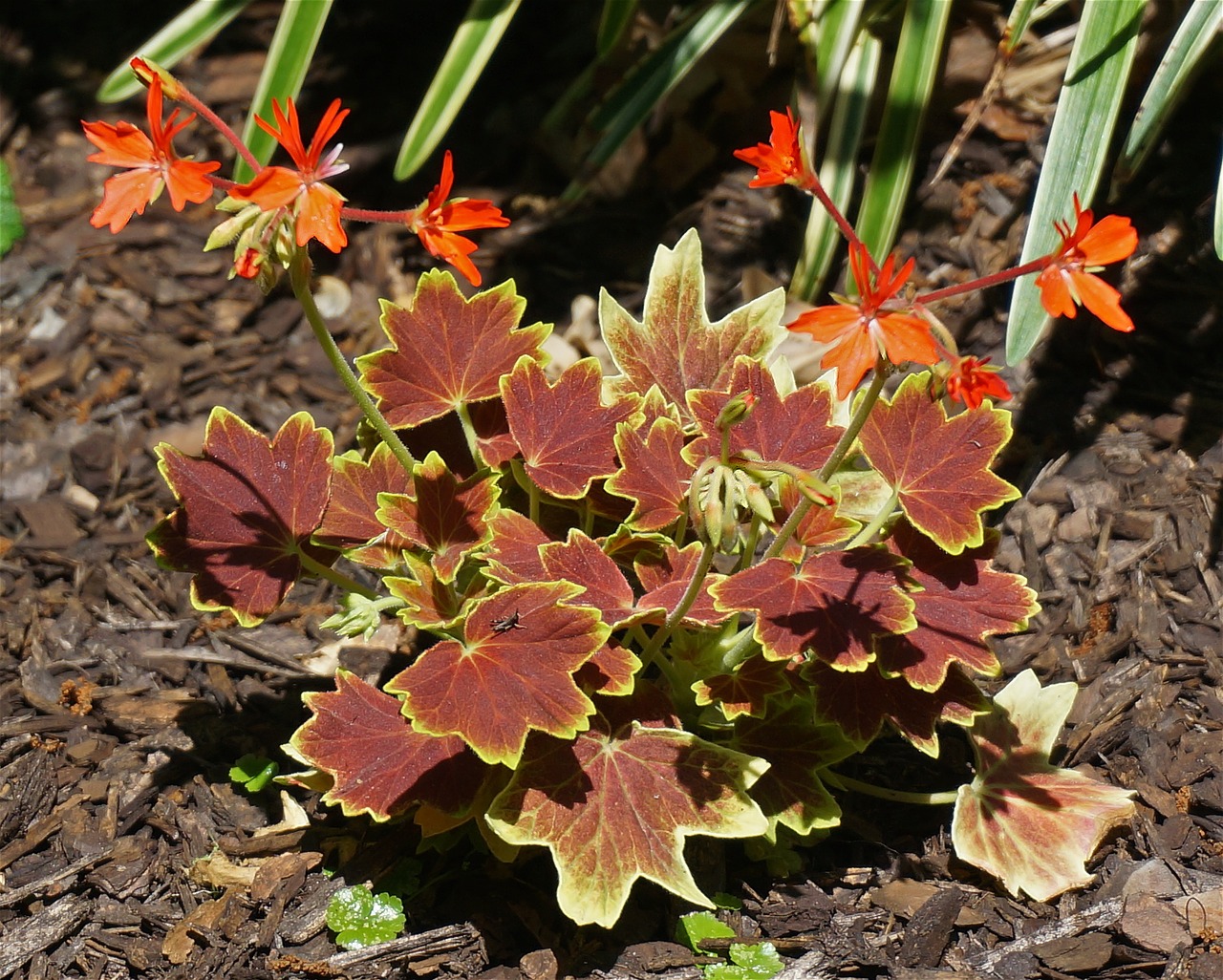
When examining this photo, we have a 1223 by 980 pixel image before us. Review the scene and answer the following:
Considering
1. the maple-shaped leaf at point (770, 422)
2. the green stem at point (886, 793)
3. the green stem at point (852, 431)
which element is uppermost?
the green stem at point (852, 431)

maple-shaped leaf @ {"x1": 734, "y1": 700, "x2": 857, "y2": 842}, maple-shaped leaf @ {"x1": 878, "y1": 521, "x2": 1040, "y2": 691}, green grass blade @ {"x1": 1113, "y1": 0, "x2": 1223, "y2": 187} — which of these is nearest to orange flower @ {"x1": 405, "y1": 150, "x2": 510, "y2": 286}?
maple-shaped leaf @ {"x1": 878, "y1": 521, "x2": 1040, "y2": 691}

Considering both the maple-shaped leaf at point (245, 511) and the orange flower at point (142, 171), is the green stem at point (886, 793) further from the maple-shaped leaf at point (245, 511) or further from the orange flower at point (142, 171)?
the orange flower at point (142, 171)

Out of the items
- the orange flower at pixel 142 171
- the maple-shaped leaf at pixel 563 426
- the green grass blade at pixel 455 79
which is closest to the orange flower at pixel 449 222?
the orange flower at pixel 142 171

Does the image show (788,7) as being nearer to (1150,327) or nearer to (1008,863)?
(1150,327)

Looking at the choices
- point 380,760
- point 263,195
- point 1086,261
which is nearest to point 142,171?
point 263,195

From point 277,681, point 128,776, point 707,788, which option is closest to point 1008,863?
point 707,788

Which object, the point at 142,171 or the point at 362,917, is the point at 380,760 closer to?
the point at 362,917
